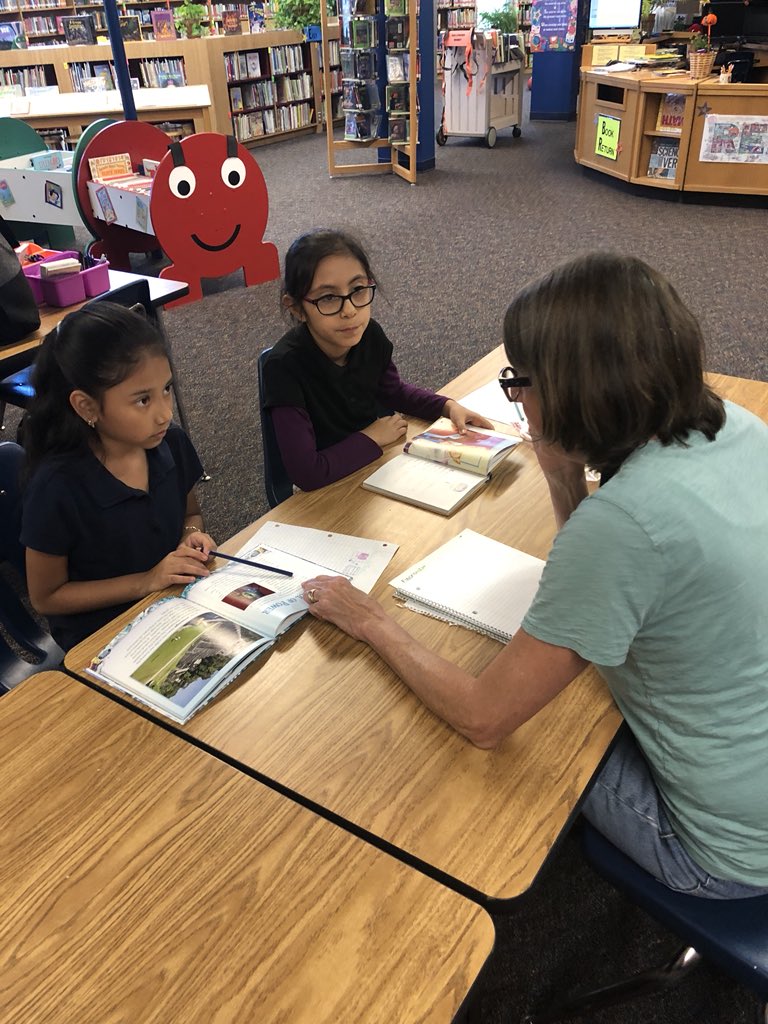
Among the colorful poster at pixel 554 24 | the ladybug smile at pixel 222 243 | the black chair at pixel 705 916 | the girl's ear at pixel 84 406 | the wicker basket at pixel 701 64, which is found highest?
the colorful poster at pixel 554 24

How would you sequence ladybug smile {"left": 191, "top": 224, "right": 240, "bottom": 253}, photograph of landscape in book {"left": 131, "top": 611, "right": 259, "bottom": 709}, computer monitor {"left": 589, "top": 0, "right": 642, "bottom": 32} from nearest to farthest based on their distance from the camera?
photograph of landscape in book {"left": 131, "top": 611, "right": 259, "bottom": 709} < ladybug smile {"left": 191, "top": 224, "right": 240, "bottom": 253} < computer monitor {"left": 589, "top": 0, "right": 642, "bottom": 32}

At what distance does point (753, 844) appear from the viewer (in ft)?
3.18

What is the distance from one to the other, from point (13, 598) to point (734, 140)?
5.91 metres

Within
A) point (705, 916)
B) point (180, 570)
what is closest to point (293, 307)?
point (180, 570)

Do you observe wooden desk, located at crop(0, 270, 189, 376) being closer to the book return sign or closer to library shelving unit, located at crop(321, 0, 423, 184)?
library shelving unit, located at crop(321, 0, 423, 184)

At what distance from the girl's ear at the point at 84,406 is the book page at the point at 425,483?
20.6 inches

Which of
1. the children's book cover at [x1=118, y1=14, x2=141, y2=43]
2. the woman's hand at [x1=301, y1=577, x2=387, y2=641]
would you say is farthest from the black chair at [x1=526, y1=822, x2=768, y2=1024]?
the children's book cover at [x1=118, y1=14, x2=141, y2=43]

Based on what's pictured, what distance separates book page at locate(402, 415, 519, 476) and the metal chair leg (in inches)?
35.5

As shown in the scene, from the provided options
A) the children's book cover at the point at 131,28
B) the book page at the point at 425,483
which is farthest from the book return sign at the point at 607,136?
the book page at the point at 425,483

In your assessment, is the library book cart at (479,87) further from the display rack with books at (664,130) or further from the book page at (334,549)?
the book page at (334,549)

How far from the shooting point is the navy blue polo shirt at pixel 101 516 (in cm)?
136

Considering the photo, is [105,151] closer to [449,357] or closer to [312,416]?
[449,357]

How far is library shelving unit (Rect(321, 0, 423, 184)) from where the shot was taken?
629 cm

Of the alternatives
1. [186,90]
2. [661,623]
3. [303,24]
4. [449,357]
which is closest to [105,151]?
[449,357]
